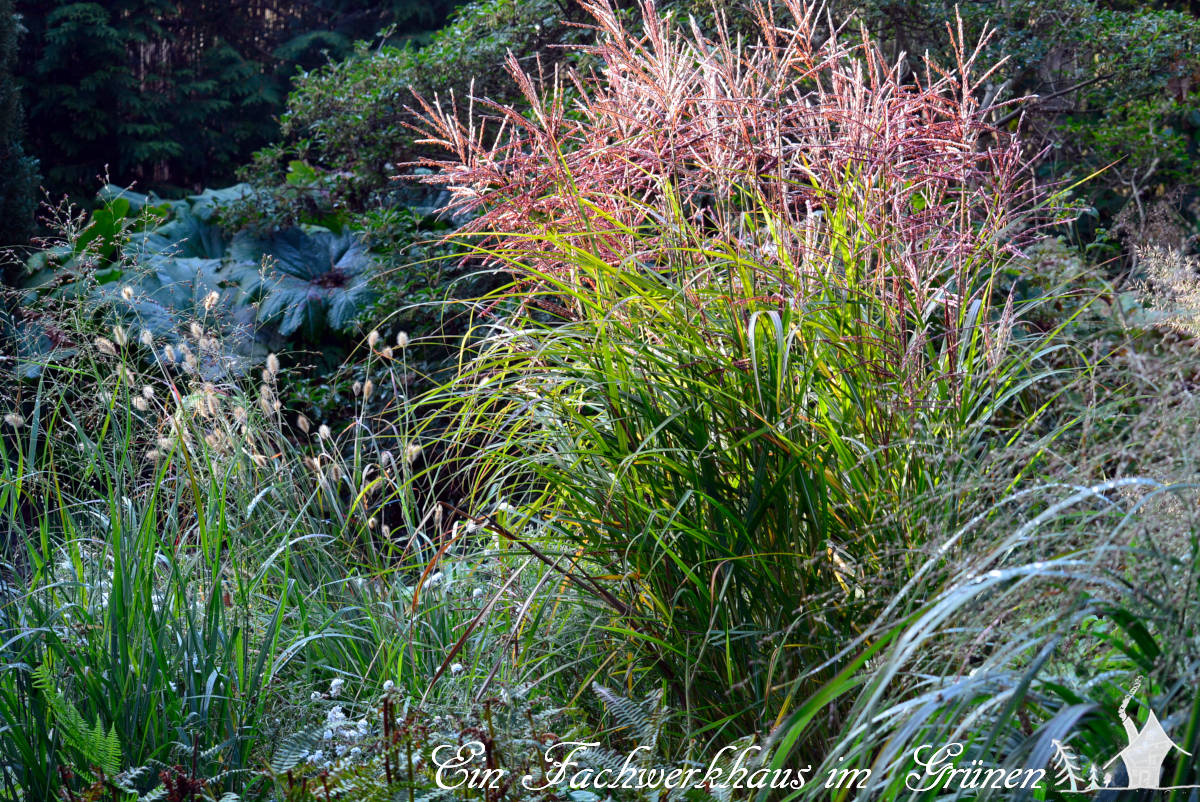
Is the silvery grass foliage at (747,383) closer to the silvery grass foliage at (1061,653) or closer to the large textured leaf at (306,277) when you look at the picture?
the silvery grass foliage at (1061,653)

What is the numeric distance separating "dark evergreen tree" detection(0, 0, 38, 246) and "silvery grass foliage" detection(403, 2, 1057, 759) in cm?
792

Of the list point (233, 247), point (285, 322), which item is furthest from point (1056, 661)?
point (233, 247)

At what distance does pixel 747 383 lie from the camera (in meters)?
1.92

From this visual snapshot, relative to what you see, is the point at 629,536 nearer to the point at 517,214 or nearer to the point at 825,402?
the point at 825,402

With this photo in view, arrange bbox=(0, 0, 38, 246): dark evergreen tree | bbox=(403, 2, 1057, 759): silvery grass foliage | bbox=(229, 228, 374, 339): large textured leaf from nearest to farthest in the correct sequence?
bbox=(403, 2, 1057, 759): silvery grass foliage → bbox=(229, 228, 374, 339): large textured leaf → bbox=(0, 0, 38, 246): dark evergreen tree

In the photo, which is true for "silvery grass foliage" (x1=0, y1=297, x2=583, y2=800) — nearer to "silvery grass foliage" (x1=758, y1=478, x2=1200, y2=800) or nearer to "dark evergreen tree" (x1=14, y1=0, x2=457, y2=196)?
"silvery grass foliage" (x1=758, y1=478, x2=1200, y2=800)

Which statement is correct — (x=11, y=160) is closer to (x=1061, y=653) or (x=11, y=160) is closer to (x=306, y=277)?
(x=306, y=277)

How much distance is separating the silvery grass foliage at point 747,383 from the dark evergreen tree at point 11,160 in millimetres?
7915

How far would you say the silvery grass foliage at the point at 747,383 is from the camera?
1850mm

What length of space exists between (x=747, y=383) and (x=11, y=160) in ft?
28.9

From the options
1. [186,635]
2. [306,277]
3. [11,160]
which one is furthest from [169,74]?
[186,635]

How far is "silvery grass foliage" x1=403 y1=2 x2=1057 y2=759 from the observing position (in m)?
1.85

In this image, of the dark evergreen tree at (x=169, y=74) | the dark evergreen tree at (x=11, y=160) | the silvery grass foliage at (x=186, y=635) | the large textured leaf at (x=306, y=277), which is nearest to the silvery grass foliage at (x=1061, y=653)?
the silvery grass foliage at (x=186, y=635)

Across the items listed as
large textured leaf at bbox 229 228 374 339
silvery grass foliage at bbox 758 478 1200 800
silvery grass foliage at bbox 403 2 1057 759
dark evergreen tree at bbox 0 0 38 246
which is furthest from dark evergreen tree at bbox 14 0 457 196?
silvery grass foliage at bbox 758 478 1200 800
